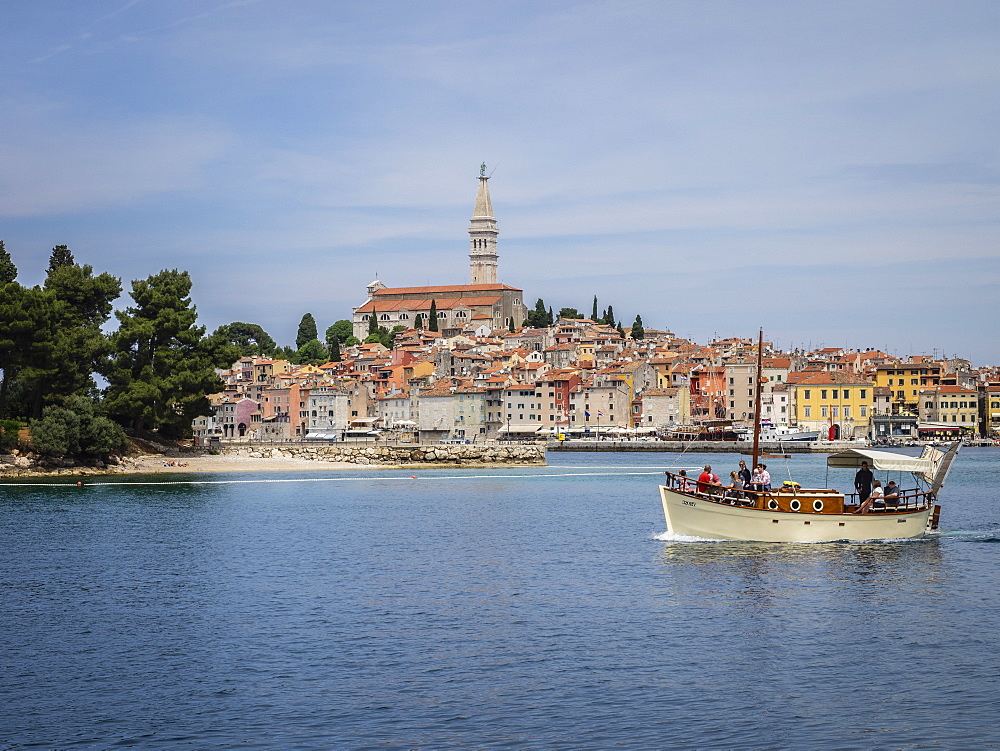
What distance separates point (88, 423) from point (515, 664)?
42.4 m

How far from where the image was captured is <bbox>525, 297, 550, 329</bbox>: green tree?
558ft

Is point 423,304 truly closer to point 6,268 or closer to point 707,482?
point 6,268

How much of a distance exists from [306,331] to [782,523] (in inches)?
6198

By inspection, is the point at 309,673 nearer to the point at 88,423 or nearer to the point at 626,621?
the point at 626,621

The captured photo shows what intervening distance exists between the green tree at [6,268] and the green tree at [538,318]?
108 metres

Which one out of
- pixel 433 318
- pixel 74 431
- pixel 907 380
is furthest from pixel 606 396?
pixel 74 431

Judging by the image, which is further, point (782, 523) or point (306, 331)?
point (306, 331)

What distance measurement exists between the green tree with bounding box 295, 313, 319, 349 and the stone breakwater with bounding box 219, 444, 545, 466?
10817 cm

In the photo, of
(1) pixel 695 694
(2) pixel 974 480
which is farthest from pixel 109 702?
(2) pixel 974 480

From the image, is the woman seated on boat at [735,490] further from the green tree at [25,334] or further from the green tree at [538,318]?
the green tree at [538,318]

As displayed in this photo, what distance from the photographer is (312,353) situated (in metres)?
168

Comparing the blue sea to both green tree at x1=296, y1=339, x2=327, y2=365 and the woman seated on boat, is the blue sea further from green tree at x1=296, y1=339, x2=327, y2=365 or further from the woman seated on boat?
green tree at x1=296, y1=339, x2=327, y2=365

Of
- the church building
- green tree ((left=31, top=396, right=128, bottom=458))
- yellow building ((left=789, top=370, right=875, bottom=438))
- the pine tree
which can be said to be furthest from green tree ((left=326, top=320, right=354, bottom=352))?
green tree ((left=31, top=396, right=128, bottom=458))

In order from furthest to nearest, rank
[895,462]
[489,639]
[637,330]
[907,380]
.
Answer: [637,330], [907,380], [895,462], [489,639]
